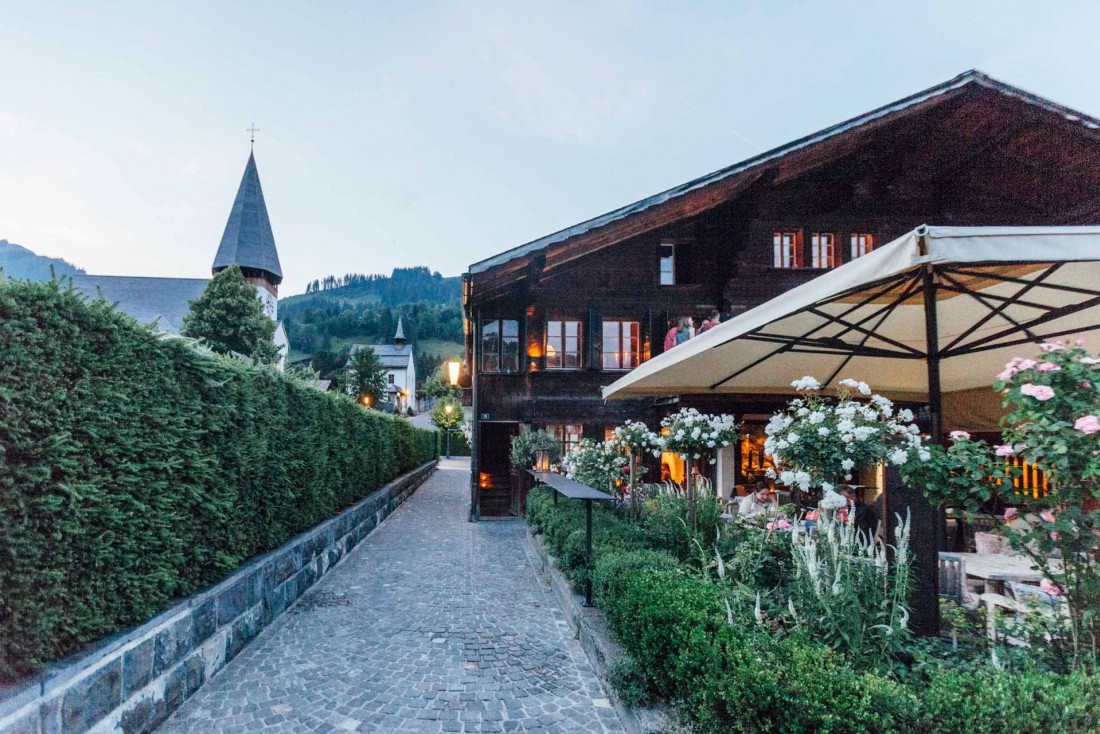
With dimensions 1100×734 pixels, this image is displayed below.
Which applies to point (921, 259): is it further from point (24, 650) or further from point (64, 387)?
point (24, 650)

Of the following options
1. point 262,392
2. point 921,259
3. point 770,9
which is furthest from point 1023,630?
point 770,9

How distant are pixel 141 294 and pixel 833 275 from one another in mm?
39877

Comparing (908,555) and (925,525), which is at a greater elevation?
(925,525)

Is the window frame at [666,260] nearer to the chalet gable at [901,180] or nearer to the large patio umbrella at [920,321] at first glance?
the chalet gable at [901,180]

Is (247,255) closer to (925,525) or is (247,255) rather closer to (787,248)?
(787,248)

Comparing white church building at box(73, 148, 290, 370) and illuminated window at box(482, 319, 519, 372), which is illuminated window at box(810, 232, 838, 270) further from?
white church building at box(73, 148, 290, 370)

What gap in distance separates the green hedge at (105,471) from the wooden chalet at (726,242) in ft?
24.6

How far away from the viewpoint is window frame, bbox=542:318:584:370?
12.2 meters

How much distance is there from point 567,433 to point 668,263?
479 cm

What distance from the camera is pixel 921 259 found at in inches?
87.1

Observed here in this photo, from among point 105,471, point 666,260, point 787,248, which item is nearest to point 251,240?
point 666,260

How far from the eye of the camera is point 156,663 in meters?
3.25

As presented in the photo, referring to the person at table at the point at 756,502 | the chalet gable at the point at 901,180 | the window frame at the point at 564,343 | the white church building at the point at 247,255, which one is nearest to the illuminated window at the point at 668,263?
the chalet gable at the point at 901,180

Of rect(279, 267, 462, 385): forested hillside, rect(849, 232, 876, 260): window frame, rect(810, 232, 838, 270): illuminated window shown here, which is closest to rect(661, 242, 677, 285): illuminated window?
rect(810, 232, 838, 270): illuminated window
